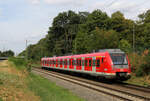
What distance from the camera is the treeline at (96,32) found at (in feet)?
105

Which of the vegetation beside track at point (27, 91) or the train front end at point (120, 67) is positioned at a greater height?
the train front end at point (120, 67)

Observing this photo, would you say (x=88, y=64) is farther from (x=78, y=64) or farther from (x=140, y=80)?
(x=140, y=80)

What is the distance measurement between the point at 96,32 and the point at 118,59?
52.7 feet

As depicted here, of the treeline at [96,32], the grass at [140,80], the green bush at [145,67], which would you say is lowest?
the grass at [140,80]

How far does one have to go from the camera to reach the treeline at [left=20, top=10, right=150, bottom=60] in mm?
32031

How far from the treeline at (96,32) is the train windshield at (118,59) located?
4.03 metres

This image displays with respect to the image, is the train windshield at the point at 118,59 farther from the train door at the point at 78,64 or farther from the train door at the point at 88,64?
the train door at the point at 78,64

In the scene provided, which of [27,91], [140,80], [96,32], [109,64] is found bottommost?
[140,80]

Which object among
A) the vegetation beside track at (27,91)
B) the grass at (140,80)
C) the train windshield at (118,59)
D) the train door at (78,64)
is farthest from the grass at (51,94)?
the train door at (78,64)

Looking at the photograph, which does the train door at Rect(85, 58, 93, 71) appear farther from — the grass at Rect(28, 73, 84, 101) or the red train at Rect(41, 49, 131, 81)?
the grass at Rect(28, 73, 84, 101)

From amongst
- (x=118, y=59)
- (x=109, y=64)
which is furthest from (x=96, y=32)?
(x=109, y=64)

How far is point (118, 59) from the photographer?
56.5ft

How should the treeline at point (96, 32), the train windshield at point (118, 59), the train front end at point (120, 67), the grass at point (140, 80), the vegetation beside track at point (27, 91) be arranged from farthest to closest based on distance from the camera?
the treeline at point (96, 32)
the train windshield at point (118, 59)
the grass at point (140, 80)
the train front end at point (120, 67)
the vegetation beside track at point (27, 91)

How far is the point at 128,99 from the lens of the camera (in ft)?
33.6
